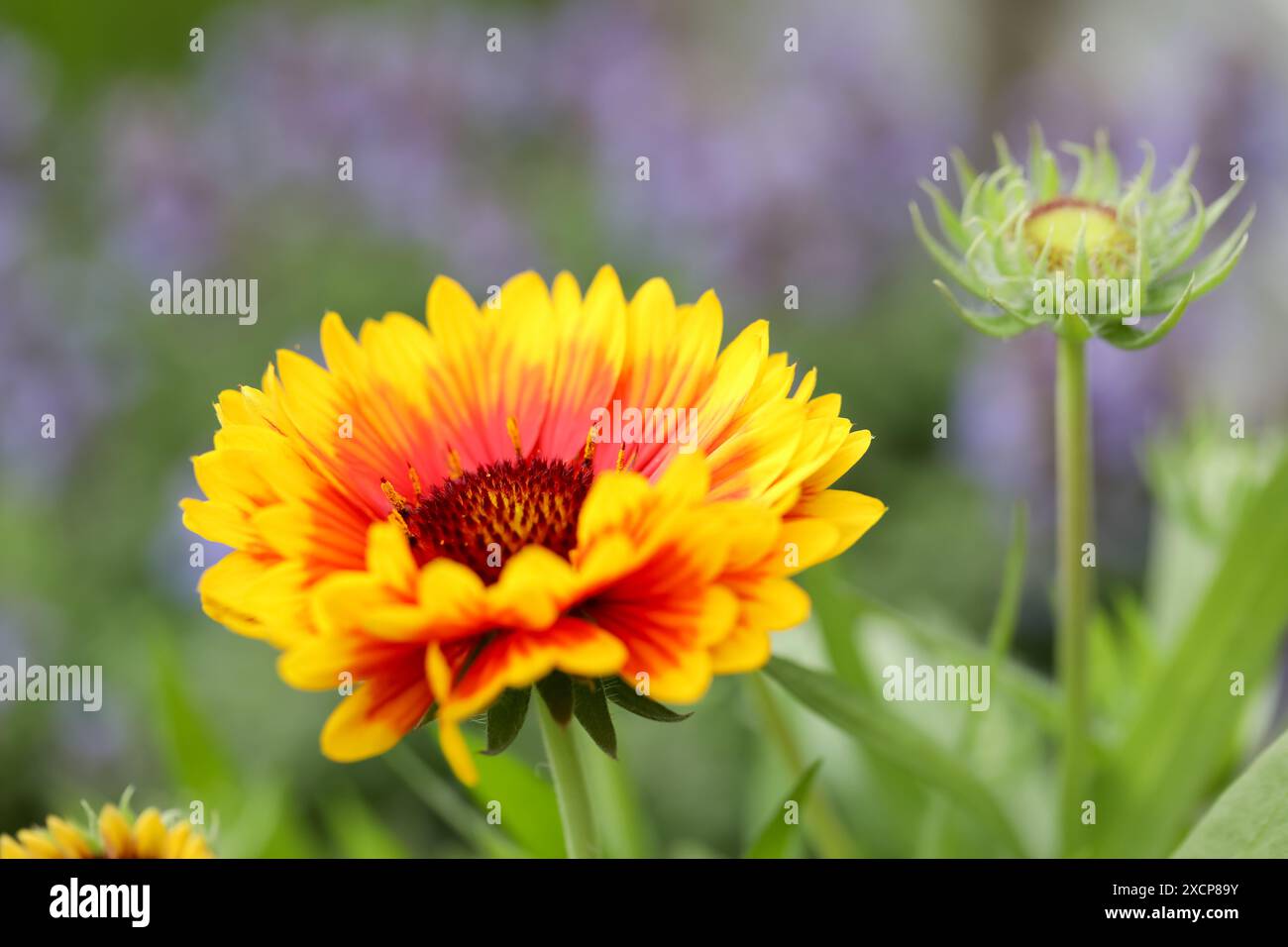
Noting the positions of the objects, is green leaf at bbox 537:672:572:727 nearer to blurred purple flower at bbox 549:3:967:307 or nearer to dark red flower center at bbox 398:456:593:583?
dark red flower center at bbox 398:456:593:583

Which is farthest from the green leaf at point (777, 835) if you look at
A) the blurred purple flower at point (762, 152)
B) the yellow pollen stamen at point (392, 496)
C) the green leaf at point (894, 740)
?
the blurred purple flower at point (762, 152)

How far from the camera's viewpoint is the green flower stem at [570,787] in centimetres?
29

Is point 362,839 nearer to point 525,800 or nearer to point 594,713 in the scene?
point 525,800

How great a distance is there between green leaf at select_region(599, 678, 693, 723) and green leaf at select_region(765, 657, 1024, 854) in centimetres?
4

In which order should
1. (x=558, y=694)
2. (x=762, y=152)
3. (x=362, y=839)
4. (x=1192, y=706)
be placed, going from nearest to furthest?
(x=558, y=694) → (x=1192, y=706) → (x=362, y=839) → (x=762, y=152)

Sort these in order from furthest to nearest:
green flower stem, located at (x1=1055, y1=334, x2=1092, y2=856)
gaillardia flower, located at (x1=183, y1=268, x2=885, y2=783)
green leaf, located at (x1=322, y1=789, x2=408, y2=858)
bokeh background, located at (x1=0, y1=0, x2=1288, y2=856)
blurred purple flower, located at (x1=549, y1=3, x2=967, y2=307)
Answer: blurred purple flower, located at (x1=549, y1=3, x2=967, y2=307) → bokeh background, located at (x1=0, y1=0, x2=1288, y2=856) → green leaf, located at (x1=322, y1=789, x2=408, y2=858) → green flower stem, located at (x1=1055, y1=334, x2=1092, y2=856) → gaillardia flower, located at (x1=183, y1=268, x2=885, y2=783)

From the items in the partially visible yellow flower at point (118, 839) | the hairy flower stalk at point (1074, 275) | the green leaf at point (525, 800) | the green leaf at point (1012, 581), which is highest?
the hairy flower stalk at point (1074, 275)

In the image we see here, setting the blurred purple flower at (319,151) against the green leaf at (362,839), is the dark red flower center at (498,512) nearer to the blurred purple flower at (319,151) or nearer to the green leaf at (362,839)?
the green leaf at (362,839)

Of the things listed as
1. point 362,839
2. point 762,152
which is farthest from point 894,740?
point 762,152

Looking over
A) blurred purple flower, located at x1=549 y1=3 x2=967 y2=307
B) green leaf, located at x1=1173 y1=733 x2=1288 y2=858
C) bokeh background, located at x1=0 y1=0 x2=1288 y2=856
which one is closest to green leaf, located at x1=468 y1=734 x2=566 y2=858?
bokeh background, located at x1=0 y1=0 x2=1288 y2=856

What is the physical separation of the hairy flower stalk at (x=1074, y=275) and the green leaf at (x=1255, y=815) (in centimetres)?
6

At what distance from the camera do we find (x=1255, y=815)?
0.31 metres

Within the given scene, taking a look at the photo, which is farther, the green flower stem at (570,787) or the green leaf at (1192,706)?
the green leaf at (1192,706)

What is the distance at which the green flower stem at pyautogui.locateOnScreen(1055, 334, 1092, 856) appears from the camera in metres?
0.36
